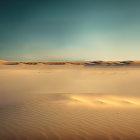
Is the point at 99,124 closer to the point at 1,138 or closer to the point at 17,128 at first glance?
the point at 17,128

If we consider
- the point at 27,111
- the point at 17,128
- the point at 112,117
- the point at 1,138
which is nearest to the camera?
the point at 1,138

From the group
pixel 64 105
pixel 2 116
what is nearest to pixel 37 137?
pixel 2 116

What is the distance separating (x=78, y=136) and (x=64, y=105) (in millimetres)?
2006

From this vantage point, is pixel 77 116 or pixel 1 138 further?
pixel 77 116

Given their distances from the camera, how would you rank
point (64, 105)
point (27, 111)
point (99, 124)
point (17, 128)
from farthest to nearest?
point (64, 105), point (27, 111), point (99, 124), point (17, 128)

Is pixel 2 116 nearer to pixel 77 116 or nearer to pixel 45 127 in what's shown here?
pixel 45 127

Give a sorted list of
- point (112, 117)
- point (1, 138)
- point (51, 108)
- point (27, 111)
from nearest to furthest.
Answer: point (1, 138)
point (112, 117)
point (27, 111)
point (51, 108)

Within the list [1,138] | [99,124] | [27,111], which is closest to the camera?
[1,138]

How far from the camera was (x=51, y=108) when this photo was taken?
14.5 ft

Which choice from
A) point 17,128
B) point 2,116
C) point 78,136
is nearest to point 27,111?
point 2,116

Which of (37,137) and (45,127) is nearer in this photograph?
(37,137)

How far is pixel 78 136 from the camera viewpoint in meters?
2.78

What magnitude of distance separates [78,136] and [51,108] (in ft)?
6.11

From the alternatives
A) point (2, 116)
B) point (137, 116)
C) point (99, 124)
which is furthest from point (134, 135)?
point (2, 116)
